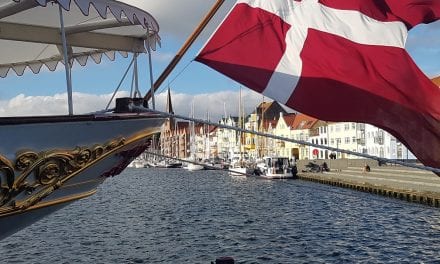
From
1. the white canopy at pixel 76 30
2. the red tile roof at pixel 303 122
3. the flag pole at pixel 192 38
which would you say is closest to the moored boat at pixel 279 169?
the red tile roof at pixel 303 122

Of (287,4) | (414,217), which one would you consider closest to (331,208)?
(414,217)

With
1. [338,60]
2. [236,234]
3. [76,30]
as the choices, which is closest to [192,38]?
[338,60]

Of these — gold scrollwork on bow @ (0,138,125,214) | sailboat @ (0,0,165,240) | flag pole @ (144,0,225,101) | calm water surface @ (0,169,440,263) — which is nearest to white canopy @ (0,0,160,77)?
sailboat @ (0,0,165,240)

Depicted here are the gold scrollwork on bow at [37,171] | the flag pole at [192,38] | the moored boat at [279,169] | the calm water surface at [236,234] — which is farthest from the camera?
the moored boat at [279,169]

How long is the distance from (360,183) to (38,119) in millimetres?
50302

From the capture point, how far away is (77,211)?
129ft

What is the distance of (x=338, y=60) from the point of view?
790 centimetres

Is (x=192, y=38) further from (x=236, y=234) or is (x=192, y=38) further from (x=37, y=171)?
(x=236, y=234)

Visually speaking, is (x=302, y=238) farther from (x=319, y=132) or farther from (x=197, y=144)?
(x=197, y=144)

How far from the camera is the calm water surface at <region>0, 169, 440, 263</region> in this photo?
22312 millimetres

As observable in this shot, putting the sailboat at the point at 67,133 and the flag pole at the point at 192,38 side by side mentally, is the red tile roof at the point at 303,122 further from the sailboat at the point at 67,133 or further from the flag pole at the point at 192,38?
the flag pole at the point at 192,38

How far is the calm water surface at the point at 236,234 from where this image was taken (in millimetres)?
22312

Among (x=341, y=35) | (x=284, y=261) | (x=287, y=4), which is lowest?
(x=284, y=261)

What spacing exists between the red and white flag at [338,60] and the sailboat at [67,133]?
8.02ft
